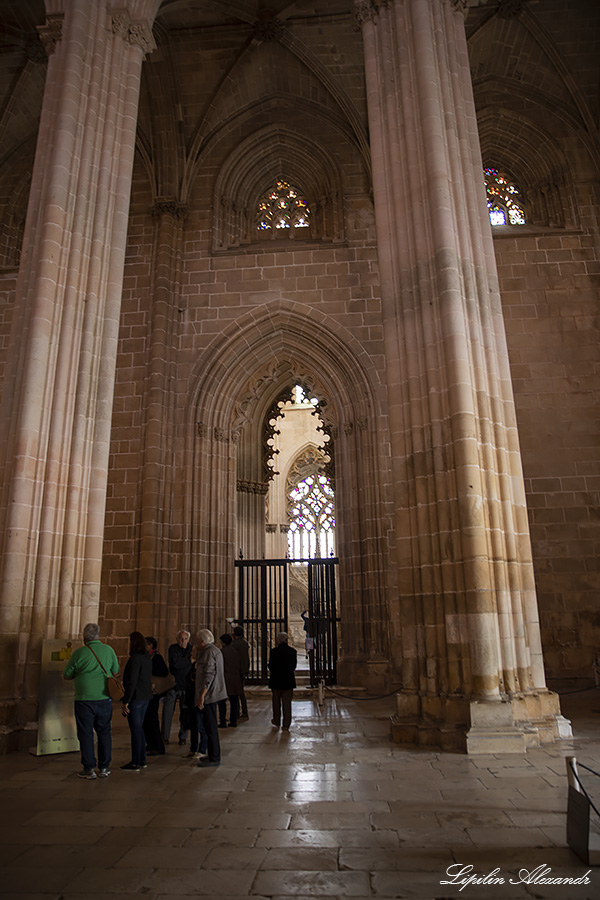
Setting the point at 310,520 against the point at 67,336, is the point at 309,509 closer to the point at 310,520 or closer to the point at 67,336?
the point at 310,520

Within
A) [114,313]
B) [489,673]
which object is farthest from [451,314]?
[114,313]

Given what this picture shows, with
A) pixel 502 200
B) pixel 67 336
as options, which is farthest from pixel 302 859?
pixel 502 200

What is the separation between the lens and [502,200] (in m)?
15.0

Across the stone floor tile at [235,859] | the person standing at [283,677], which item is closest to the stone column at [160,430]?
the person standing at [283,677]

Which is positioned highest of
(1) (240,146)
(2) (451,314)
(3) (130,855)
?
(1) (240,146)

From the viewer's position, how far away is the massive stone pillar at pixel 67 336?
24.3ft

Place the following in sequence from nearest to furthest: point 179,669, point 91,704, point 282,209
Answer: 1. point 91,704
2. point 179,669
3. point 282,209

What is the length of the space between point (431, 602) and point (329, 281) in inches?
340

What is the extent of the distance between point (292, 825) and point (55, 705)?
3.78 metres

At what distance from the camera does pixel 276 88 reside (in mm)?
15195

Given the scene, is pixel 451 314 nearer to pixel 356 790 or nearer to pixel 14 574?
pixel 356 790

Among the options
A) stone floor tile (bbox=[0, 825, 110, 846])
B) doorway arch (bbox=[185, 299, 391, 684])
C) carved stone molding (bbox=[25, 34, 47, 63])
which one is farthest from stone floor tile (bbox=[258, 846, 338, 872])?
carved stone molding (bbox=[25, 34, 47, 63])

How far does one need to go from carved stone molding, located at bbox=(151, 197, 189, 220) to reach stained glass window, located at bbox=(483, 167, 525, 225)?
7063mm

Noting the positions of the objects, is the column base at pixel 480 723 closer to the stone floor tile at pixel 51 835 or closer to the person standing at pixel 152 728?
the person standing at pixel 152 728
